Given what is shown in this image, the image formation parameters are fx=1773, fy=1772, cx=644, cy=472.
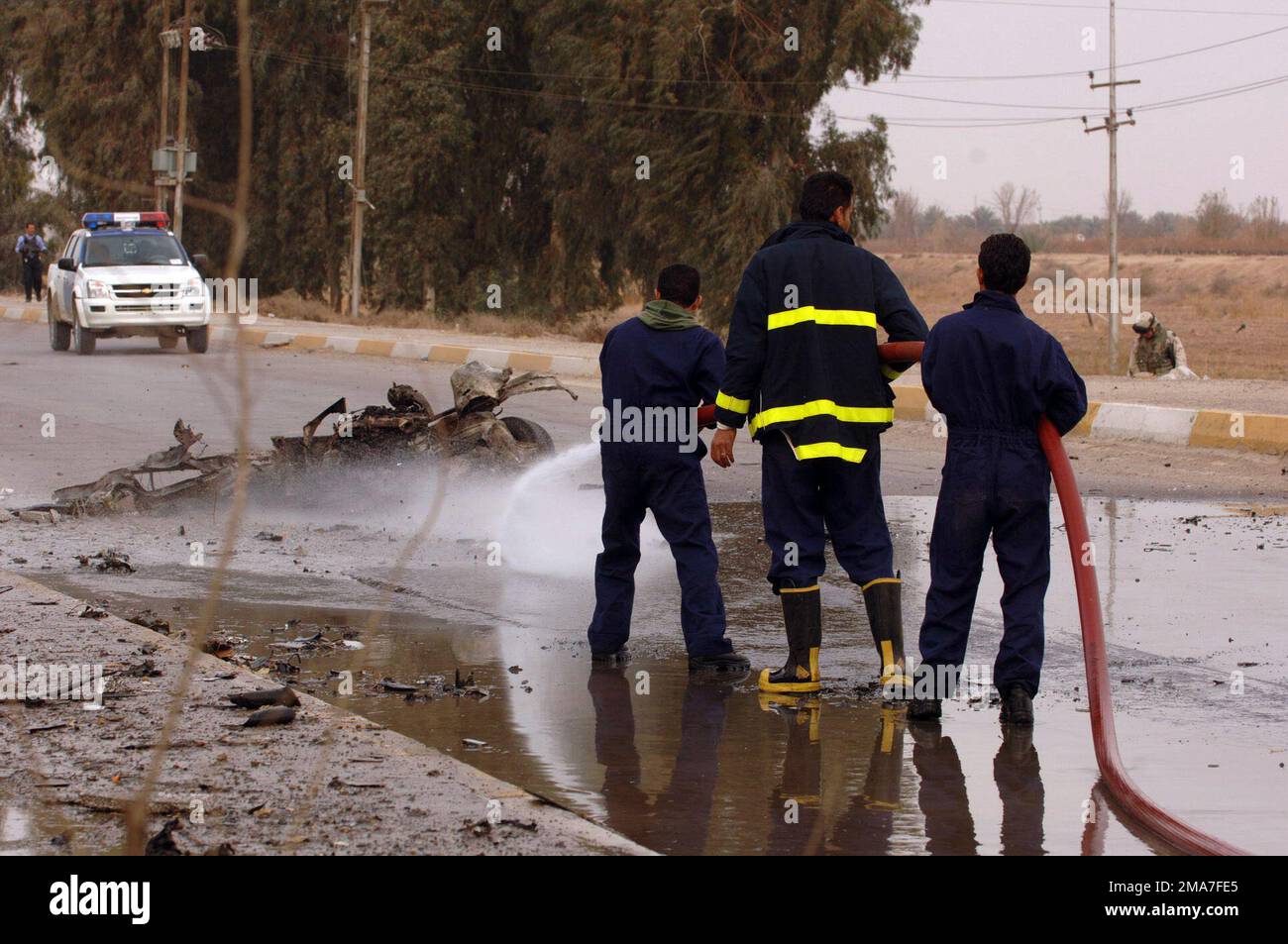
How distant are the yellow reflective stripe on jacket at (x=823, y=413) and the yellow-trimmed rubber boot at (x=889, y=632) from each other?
59cm

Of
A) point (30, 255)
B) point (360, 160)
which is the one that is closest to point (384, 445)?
point (360, 160)

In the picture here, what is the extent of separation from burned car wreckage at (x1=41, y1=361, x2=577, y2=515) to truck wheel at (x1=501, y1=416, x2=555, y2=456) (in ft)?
0.68

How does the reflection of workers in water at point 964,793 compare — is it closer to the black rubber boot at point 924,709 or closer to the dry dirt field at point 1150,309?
the black rubber boot at point 924,709

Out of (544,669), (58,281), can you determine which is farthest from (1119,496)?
(58,281)

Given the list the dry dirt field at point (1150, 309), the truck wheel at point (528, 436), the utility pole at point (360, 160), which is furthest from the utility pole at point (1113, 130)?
the truck wheel at point (528, 436)

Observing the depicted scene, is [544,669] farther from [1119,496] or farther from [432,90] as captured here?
[432,90]

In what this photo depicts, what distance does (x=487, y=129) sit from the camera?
4088 cm

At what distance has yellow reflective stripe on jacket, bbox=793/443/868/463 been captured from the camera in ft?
20.2

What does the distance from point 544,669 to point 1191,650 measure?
262 cm

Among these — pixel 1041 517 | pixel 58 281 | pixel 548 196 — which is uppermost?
pixel 548 196

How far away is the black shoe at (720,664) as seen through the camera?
674 cm

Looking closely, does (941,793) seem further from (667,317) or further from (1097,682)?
(667,317)

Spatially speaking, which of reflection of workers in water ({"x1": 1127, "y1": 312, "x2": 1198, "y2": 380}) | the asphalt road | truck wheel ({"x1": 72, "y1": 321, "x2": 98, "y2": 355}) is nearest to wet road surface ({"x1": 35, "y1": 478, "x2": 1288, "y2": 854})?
the asphalt road
